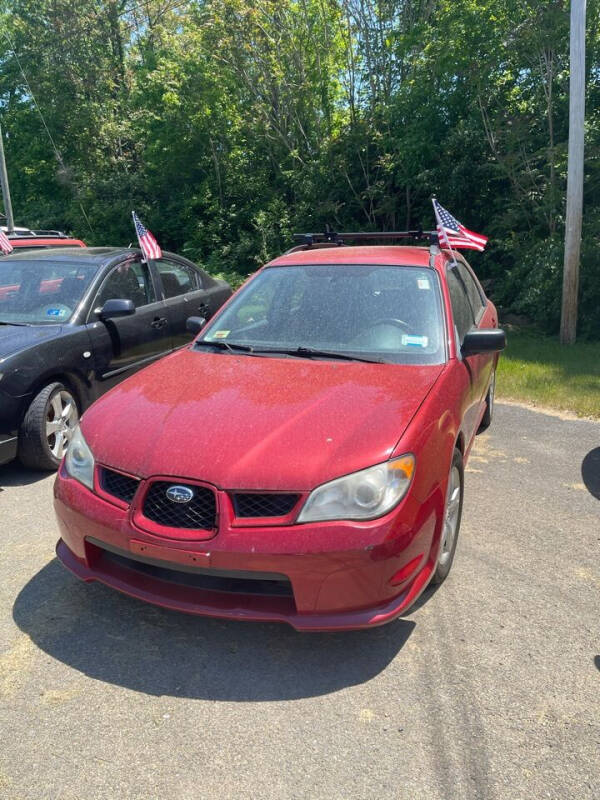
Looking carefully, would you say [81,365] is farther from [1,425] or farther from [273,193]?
[273,193]

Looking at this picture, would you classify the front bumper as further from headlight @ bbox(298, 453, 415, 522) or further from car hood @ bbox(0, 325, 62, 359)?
car hood @ bbox(0, 325, 62, 359)

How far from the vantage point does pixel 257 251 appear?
18266 millimetres

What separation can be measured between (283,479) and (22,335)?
3304 millimetres

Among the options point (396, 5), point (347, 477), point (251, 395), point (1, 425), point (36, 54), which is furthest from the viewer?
point (36, 54)

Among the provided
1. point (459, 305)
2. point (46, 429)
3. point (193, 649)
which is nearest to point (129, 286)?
point (46, 429)

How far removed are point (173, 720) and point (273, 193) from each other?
692 inches

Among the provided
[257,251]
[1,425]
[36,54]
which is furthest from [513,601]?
[36,54]

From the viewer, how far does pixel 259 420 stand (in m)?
2.94

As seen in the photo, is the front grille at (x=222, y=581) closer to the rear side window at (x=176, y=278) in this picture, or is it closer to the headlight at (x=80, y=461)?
the headlight at (x=80, y=461)

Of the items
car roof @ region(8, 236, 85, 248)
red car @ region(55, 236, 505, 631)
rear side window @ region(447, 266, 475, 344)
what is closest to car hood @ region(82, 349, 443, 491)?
red car @ region(55, 236, 505, 631)

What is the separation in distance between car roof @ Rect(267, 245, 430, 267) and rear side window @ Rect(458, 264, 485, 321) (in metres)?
0.47

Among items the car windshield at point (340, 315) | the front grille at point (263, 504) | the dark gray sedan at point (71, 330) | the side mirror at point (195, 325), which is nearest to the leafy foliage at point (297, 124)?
the dark gray sedan at point (71, 330)

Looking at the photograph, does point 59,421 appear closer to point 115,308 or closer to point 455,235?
point 115,308

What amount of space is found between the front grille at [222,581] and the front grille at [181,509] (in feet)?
0.59
